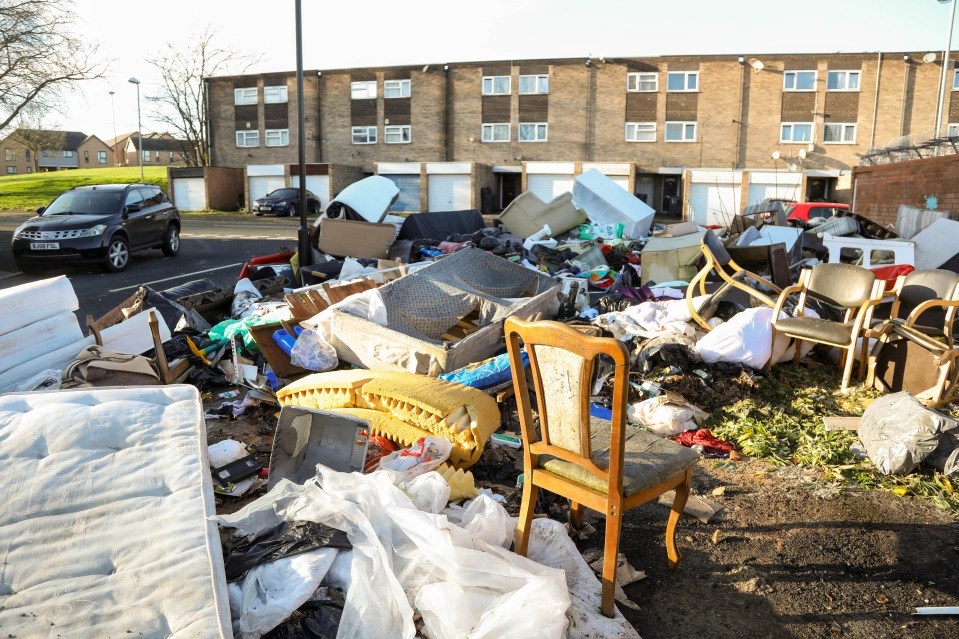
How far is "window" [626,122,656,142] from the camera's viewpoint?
3569 cm

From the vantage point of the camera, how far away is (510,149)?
3719 centimetres

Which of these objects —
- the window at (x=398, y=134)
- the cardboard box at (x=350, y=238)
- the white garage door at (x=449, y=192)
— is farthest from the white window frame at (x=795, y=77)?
the cardboard box at (x=350, y=238)

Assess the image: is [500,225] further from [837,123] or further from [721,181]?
[837,123]

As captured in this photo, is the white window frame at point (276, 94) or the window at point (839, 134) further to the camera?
the white window frame at point (276, 94)

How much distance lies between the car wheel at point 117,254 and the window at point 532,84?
27421 millimetres

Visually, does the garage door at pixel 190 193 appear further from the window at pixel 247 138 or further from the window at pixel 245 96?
the window at pixel 245 96

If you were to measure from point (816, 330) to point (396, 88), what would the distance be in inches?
1394

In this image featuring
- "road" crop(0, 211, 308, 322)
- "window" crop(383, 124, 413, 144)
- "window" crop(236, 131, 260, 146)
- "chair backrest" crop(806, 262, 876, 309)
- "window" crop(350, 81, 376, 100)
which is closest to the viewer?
"chair backrest" crop(806, 262, 876, 309)

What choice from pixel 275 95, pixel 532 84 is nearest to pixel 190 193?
pixel 275 95

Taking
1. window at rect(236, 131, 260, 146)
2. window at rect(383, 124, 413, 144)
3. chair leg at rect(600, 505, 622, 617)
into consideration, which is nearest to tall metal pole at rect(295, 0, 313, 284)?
chair leg at rect(600, 505, 622, 617)

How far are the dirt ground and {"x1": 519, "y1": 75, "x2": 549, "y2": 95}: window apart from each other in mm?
34724

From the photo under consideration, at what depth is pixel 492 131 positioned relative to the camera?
1463 inches

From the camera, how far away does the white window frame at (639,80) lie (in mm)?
35281

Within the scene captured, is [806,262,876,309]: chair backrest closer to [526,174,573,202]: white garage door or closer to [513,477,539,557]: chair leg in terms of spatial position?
[513,477,539,557]: chair leg
